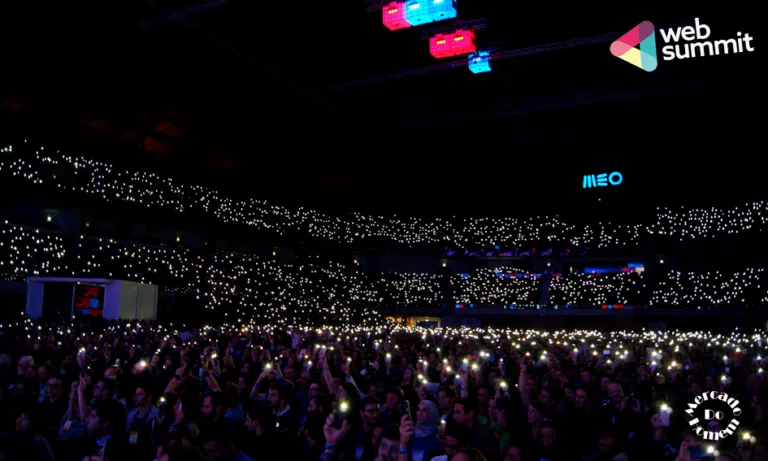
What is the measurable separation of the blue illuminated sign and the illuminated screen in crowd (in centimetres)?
2802

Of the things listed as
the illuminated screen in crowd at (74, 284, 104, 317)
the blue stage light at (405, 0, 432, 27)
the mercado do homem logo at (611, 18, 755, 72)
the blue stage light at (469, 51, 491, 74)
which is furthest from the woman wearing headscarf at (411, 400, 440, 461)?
the illuminated screen in crowd at (74, 284, 104, 317)

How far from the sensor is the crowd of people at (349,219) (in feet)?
78.8

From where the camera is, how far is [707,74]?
23.0 m

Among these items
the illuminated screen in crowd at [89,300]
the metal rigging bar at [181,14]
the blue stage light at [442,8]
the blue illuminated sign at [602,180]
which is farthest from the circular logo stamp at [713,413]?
the blue illuminated sign at [602,180]

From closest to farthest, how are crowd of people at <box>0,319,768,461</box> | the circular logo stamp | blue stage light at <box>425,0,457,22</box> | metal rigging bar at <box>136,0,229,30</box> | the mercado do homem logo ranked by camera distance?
the circular logo stamp
crowd of people at <box>0,319,768,461</box>
blue stage light at <box>425,0,457,22</box>
metal rigging bar at <box>136,0,229,30</box>
the mercado do homem logo

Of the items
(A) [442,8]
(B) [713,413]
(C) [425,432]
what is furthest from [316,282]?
(B) [713,413]

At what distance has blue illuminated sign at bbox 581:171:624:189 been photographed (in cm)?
3894

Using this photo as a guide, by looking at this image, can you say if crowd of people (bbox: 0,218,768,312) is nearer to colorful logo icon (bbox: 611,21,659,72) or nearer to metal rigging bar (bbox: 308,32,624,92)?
metal rigging bar (bbox: 308,32,624,92)

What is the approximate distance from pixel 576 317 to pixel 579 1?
22.8 meters

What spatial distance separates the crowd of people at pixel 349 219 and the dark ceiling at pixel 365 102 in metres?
0.92

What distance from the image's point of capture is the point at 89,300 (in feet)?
76.1

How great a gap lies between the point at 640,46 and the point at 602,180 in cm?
1978

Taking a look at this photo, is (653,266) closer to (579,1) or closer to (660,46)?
(660,46)

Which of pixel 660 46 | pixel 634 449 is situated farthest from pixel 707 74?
pixel 634 449
